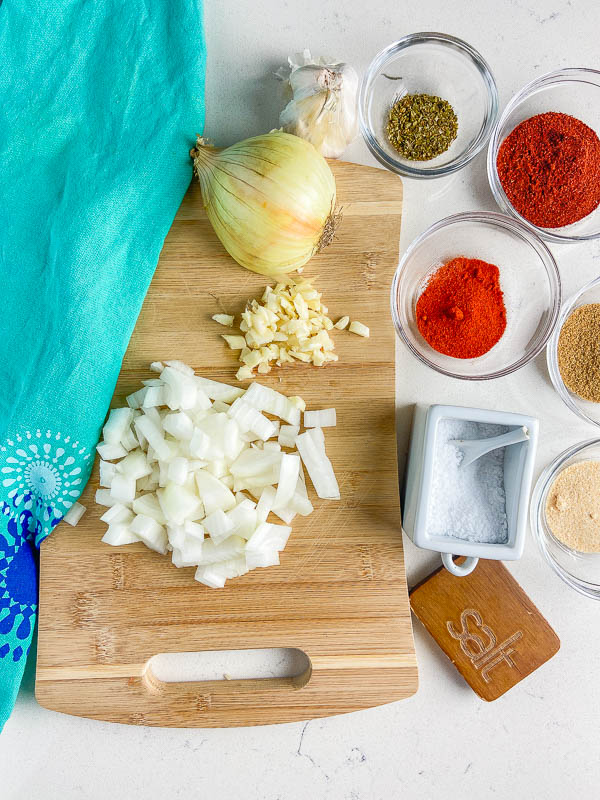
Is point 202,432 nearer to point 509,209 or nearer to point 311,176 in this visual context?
point 311,176

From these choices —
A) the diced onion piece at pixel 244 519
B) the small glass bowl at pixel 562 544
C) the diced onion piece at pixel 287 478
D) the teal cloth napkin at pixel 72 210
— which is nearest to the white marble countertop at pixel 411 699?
the small glass bowl at pixel 562 544

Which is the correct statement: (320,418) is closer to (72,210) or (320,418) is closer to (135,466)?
(135,466)

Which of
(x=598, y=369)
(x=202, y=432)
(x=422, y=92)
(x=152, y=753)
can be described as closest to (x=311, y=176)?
(x=422, y=92)

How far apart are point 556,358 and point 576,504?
0.33 meters

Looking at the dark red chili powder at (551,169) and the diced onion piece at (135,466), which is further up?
the dark red chili powder at (551,169)

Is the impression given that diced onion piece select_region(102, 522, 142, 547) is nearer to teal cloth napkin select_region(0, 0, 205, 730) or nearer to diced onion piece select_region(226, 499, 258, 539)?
teal cloth napkin select_region(0, 0, 205, 730)

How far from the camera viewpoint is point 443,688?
1.42 meters

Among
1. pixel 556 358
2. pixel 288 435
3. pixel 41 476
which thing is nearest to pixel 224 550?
pixel 288 435

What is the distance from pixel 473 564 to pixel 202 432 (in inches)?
23.9

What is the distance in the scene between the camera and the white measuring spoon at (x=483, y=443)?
1155 mm

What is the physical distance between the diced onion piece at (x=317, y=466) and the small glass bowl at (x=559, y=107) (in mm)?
668

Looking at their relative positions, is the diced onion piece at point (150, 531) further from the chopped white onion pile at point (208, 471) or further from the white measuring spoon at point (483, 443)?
the white measuring spoon at point (483, 443)

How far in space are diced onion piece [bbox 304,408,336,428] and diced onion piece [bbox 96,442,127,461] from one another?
0.39 meters

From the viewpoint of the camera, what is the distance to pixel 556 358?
4.44 feet
